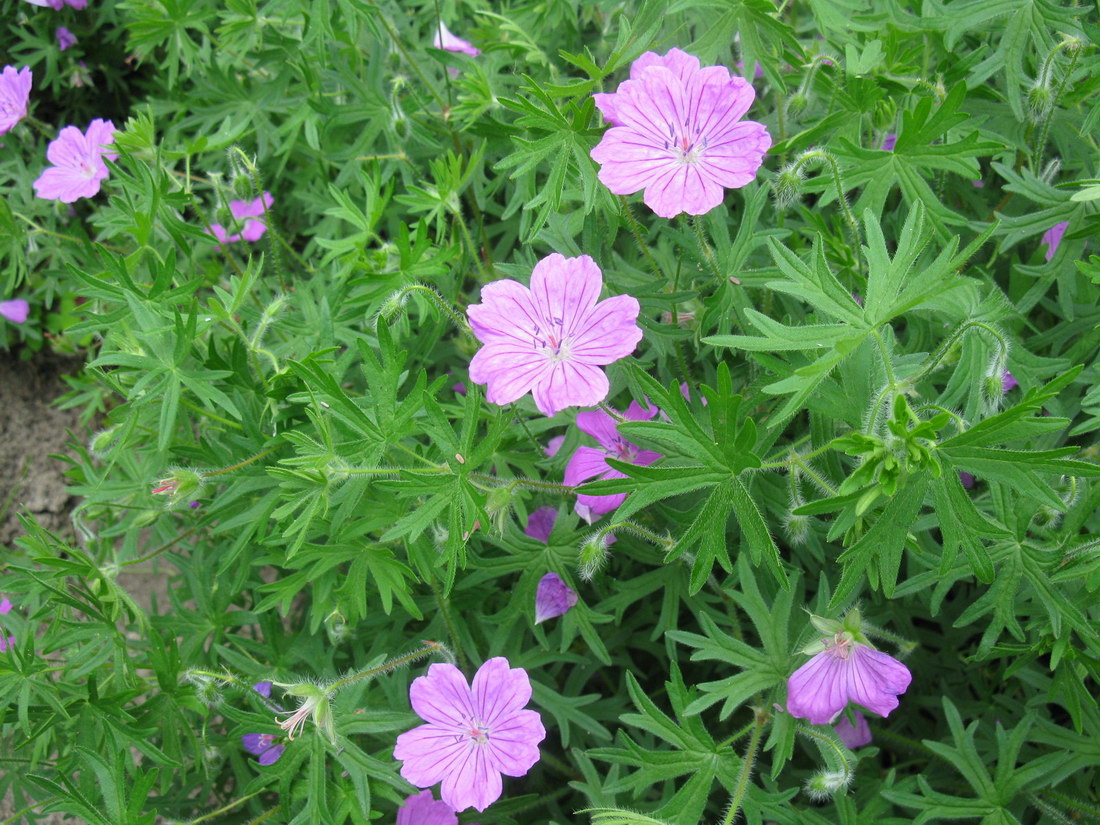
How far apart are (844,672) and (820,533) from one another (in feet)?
1.26

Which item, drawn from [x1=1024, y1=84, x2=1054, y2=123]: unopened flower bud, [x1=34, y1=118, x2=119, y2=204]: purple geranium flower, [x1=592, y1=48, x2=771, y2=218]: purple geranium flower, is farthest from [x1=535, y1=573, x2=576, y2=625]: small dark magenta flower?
[x1=34, y1=118, x2=119, y2=204]: purple geranium flower

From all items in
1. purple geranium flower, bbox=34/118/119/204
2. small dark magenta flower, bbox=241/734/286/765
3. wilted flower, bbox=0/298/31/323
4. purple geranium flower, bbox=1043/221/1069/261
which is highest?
purple geranium flower, bbox=34/118/119/204

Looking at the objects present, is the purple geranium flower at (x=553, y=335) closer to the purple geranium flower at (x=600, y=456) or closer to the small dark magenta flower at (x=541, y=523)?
the purple geranium flower at (x=600, y=456)

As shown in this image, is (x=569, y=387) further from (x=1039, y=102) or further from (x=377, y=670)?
(x=1039, y=102)

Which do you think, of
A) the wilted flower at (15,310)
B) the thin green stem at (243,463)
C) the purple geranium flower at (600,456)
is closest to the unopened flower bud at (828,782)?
the purple geranium flower at (600,456)

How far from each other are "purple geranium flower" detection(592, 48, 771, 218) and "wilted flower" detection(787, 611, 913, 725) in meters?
0.89

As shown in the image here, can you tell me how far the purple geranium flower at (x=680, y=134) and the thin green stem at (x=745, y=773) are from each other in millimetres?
1097

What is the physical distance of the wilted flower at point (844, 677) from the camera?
1753 mm

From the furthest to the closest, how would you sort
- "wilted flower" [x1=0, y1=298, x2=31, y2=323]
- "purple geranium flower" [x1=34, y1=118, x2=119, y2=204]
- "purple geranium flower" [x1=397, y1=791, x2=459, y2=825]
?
"wilted flower" [x1=0, y1=298, x2=31, y2=323]
"purple geranium flower" [x1=34, y1=118, x2=119, y2=204]
"purple geranium flower" [x1=397, y1=791, x2=459, y2=825]

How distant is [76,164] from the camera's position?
2.79 meters

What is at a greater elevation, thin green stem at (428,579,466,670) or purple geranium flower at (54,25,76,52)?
purple geranium flower at (54,25,76,52)

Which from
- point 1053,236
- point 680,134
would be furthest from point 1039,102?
point 680,134

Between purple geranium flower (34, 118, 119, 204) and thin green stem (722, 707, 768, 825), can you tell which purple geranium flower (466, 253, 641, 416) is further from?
purple geranium flower (34, 118, 119, 204)

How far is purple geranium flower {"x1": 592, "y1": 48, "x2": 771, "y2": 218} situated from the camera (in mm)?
1695
